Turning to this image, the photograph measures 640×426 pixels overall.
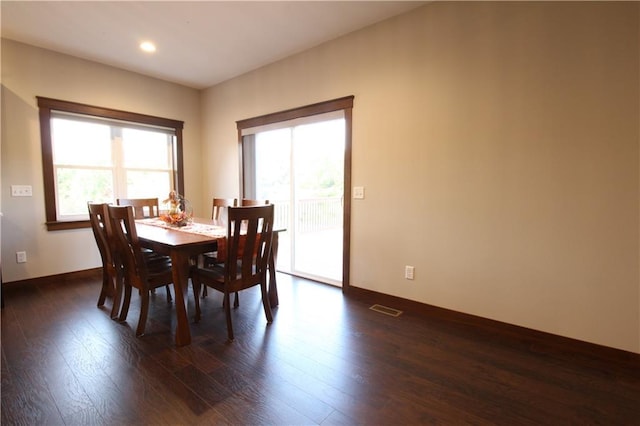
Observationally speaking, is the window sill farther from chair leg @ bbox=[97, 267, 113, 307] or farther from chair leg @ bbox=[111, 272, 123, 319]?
chair leg @ bbox=[111, 272, 123, 319]

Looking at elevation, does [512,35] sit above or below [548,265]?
above

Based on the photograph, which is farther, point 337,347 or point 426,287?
point 426,287

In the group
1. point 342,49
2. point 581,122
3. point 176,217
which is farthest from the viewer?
point 342,49

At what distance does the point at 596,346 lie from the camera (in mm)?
1987

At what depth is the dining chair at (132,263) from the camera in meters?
2.17

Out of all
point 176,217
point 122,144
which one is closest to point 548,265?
point 176,217

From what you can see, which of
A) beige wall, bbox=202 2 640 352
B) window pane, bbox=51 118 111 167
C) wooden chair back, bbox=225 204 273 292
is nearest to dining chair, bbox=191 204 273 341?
wooden chair back, bbox=225 204 273 292

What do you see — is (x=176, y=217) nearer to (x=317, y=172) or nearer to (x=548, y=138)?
(x=317, y=172)

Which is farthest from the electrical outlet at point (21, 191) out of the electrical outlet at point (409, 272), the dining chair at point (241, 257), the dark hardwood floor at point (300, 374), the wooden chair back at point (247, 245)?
the electrical outlet at point (409, 272)

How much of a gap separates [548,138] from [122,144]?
4.73 meters

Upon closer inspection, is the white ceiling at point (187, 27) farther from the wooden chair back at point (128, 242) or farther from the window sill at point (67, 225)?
the window sill at point (67, 225)

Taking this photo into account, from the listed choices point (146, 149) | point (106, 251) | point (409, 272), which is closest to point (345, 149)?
point (409, 272)

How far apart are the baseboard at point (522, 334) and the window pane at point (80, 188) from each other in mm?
3650

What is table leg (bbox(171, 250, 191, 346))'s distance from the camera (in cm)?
210
